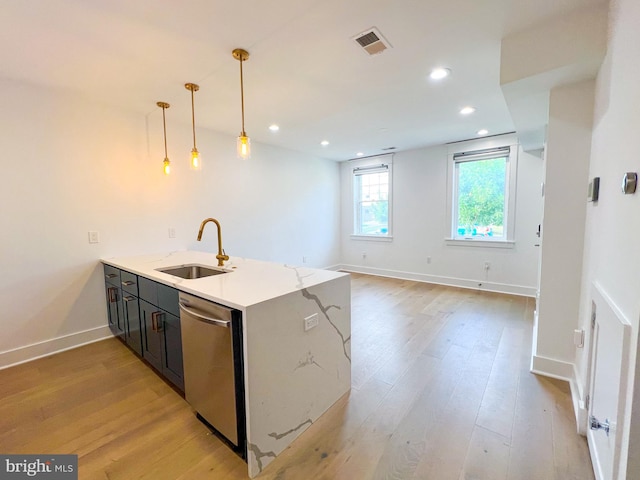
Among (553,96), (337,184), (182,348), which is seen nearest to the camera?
(182,348)

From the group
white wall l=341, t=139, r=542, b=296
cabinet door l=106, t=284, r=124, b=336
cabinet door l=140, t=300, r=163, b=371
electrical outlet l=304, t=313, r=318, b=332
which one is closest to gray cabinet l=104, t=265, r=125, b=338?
cabinet door l=106, t=284, r=124, b=336

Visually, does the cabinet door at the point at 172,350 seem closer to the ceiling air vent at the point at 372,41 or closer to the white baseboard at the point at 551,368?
the ceiling air vent at the point at 372,41

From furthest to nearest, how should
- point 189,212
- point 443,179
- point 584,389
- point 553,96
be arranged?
point 443,179, point 189,212, point 553,96, point 584,389

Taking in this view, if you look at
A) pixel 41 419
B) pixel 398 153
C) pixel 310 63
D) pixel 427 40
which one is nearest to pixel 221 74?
pixel 310 63

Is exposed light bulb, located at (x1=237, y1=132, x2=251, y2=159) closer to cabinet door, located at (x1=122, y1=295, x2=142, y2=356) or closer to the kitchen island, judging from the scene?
the kitchen island

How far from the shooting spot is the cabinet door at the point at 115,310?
275cm

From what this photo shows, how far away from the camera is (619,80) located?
139 centimetres

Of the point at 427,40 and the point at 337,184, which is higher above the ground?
the point at 427,40

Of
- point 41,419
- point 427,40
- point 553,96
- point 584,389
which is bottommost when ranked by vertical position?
point 41,419

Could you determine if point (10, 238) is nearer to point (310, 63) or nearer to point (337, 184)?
point (310, 63)

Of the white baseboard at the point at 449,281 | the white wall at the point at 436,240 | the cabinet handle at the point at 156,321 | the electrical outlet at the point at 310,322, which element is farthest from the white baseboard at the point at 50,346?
the white wall at the point at 436,240

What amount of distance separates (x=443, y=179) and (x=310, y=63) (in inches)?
140

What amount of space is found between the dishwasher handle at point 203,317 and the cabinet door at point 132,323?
994mm

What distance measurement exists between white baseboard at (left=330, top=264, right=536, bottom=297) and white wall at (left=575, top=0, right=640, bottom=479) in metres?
2.87
